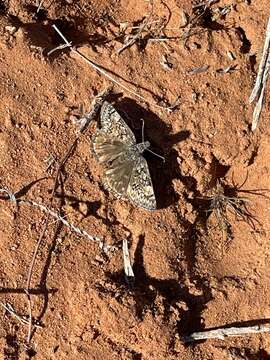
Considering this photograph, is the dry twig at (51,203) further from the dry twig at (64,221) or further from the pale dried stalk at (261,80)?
the pale dried stalk at (261,80)

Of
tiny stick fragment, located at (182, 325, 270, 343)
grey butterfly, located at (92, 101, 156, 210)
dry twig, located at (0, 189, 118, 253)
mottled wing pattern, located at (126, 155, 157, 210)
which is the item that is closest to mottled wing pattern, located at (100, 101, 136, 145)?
grey butterfly, located at (92, 101, 156, 210)

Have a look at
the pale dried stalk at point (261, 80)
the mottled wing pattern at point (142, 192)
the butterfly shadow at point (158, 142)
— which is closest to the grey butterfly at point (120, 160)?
the mottled wing pattern at point (142, 192)

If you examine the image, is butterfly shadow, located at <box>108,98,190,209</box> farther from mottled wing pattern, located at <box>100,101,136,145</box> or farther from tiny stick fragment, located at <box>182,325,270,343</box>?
tiny stick fragment, located at <box>182,325,270,343</box>

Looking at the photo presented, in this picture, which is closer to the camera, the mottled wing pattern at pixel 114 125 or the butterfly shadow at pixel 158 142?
the mottled wing pattern at pixel 114 125

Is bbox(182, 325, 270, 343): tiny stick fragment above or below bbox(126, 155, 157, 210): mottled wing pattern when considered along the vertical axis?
below

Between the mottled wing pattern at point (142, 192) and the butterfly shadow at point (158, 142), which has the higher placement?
the butterfly shadow at point (158, 142)

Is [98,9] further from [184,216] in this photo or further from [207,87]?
[184,216]

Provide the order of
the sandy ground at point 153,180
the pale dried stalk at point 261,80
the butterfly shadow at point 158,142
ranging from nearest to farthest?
1. the sandy ground at point 153,180
2. the butterfly shadow at point 158,142
3. the pale dried stalk at point 261,80
